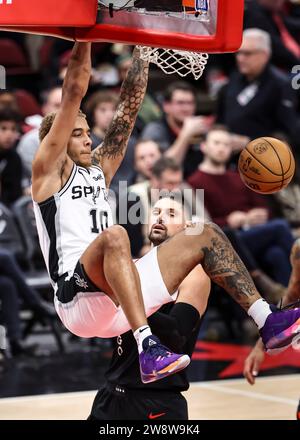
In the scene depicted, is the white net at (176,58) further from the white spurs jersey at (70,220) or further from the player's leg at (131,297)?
the player's leg at (131,297)

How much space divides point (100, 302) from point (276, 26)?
9.26 metres

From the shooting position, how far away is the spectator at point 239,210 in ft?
34.4

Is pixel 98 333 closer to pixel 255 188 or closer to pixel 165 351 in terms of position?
pixel 165 351

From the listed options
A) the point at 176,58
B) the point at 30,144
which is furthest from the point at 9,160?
the point at 176,58

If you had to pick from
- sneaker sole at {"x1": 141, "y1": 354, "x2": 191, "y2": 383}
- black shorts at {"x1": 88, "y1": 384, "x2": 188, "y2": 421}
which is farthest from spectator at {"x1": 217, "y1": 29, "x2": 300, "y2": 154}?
sneaker sole at {"x1": 141, "y1": 354, "x2": 191, "y2": 383}

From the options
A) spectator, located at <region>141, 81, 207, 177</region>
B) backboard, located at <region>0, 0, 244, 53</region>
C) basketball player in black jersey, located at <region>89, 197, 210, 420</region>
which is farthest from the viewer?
spectator, located at <region>141, 81, 207, 177</region>

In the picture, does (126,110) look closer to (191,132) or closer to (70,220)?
(70,220)

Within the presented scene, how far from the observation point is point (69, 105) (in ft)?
18.6

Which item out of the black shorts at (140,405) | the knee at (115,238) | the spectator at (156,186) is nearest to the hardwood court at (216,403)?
the spectator at (156,186)

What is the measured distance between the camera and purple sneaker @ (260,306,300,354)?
5340mm

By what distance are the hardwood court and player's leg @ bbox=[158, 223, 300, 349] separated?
7.49ft

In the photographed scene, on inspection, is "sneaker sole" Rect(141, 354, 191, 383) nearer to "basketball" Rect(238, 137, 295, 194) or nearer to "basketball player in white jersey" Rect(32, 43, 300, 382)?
"basketball player in white jersey" Rect(32, 43, 300, 382)

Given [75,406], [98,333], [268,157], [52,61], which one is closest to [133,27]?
[268,157]

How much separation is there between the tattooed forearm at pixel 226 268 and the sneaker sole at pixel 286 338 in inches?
10.1
